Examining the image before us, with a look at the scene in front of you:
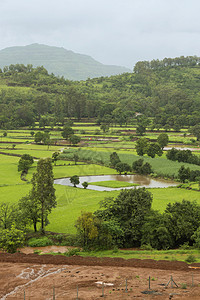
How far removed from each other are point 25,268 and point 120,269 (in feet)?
24.5

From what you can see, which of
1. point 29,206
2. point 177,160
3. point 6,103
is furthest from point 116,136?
point 29,206

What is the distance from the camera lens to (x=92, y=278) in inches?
958

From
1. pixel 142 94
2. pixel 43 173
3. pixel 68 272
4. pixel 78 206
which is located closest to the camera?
pixel 68 272

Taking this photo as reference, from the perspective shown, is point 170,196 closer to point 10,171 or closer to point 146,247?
point 146,247

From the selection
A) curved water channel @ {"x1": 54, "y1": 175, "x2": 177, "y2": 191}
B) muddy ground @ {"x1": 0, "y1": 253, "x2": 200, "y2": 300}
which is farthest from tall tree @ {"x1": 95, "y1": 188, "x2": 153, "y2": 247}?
curved water channel @ {"x1": 54, "y1": 175, "x2": 177, "y2": 191}

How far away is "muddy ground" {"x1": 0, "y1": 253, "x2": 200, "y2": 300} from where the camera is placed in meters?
21.9

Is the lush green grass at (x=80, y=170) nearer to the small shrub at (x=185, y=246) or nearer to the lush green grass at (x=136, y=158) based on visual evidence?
the lush green grass at (x=136, y=158)

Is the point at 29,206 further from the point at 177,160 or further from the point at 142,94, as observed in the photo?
the point at 142,94

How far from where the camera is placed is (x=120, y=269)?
85.3 feet

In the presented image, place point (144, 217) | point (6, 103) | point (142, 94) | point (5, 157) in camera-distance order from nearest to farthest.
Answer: point (144, 217), point (5, 157), point (6, 103), point (142, 94)

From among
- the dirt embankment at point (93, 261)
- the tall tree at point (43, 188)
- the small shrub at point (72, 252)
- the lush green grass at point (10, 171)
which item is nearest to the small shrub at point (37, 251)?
the dirt embankment at point (93, 261)

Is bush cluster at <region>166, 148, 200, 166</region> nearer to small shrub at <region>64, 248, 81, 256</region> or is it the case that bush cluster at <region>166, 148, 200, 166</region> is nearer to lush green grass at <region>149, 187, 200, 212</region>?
lush green grass at <region>149, 187, 200, 212</region>

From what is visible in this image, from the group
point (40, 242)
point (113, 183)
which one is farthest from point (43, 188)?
point (113, 183)

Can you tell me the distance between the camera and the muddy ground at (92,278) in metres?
21.9
